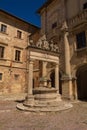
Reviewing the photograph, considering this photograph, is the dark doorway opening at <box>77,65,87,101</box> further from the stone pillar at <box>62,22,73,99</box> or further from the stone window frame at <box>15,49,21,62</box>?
the stone window frame at <box>15,49,21,62</box>

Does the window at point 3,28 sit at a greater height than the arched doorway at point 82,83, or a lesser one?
greater

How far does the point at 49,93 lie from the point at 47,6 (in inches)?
520

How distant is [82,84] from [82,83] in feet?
0.37

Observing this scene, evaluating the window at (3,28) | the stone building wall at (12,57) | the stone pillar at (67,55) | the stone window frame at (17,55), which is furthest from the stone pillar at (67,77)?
the window at (3,28)

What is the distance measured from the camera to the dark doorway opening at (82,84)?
13.9 m

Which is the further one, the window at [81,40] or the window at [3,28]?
the window at [3,28]

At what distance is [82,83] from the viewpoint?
573 inches

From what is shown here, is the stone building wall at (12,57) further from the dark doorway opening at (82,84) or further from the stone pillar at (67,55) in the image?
the dark doorway opening at (82,84)

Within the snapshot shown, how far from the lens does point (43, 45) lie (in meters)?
11.5

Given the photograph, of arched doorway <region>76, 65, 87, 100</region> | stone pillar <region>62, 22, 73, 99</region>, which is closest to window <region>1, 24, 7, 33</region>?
stone pillar <region>62, 22, 73, 99</region>

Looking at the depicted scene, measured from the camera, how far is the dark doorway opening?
548 inches

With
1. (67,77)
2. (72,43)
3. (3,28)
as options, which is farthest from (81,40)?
(3,28)

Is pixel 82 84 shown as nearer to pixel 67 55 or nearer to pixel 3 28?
pixel 67 55

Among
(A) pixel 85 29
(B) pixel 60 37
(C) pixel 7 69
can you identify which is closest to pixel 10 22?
(C) pixel 7 69
